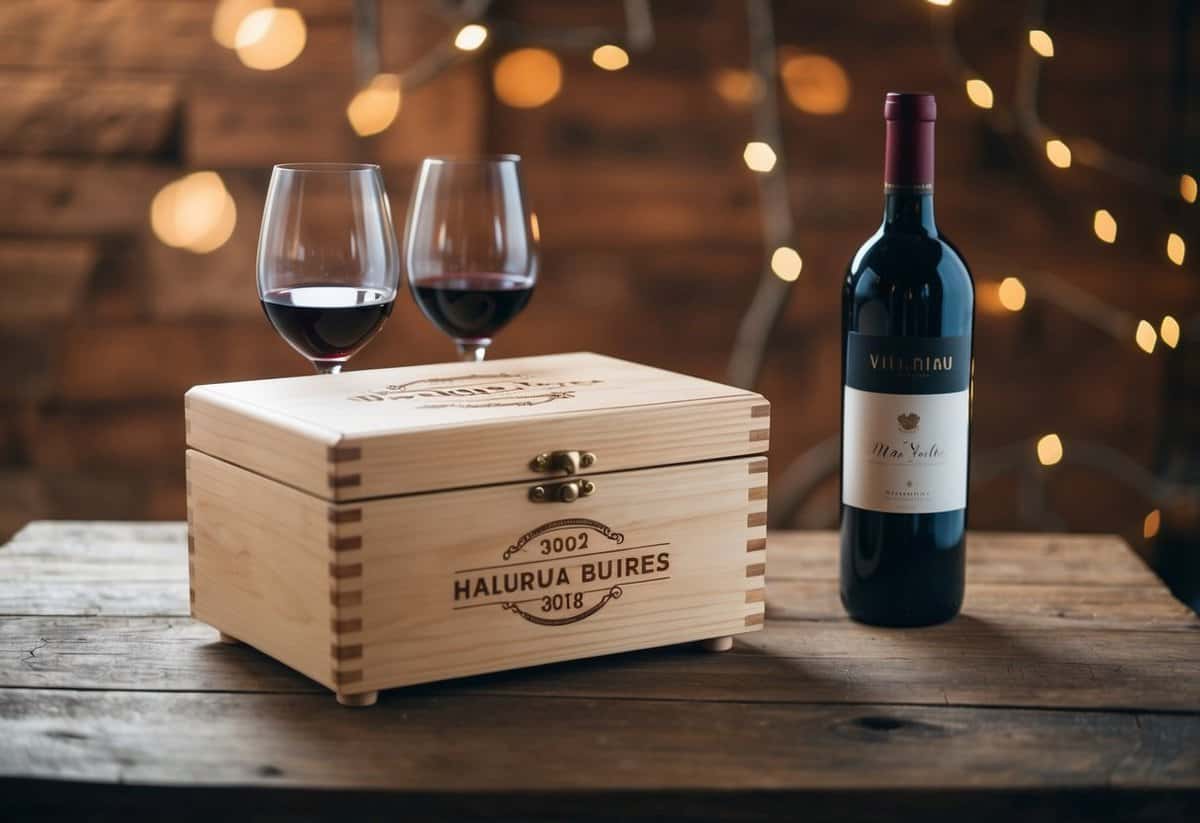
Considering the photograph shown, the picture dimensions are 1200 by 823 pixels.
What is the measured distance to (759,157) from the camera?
7.20 ft

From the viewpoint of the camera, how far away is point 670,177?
86.6 inches

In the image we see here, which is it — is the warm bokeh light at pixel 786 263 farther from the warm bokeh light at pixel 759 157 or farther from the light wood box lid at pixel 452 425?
the light wood box lid at pixel 452 425

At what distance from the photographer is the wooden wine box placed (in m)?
0.90

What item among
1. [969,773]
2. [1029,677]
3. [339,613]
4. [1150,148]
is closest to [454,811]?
[339,613]

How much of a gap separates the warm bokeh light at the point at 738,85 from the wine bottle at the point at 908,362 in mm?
1181

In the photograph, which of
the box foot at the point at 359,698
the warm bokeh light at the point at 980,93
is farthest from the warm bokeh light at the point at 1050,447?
the box foot at the point at 359,698

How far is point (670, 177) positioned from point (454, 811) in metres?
1.52

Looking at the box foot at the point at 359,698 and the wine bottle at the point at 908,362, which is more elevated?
the wine bottle at the point at 908,362

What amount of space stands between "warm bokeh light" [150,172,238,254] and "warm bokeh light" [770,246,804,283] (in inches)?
33.0

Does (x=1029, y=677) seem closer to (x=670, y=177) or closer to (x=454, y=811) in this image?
(x=454, y=811)

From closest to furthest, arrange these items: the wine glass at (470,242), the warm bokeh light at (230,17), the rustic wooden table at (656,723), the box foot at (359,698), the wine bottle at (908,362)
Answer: the rustic wooden table at (656,723)
the box foot at (359,698)
the wine bottle at (908,362)
the wine glass at (470,242)
the warm bokeh light at (230,17)

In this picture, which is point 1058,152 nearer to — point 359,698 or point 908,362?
point 908,362

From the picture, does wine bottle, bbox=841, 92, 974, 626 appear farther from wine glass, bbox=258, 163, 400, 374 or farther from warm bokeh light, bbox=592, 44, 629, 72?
warm bokeh light, bbox=592, 44, 629, 72

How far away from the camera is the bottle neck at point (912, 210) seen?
3.36 ft
